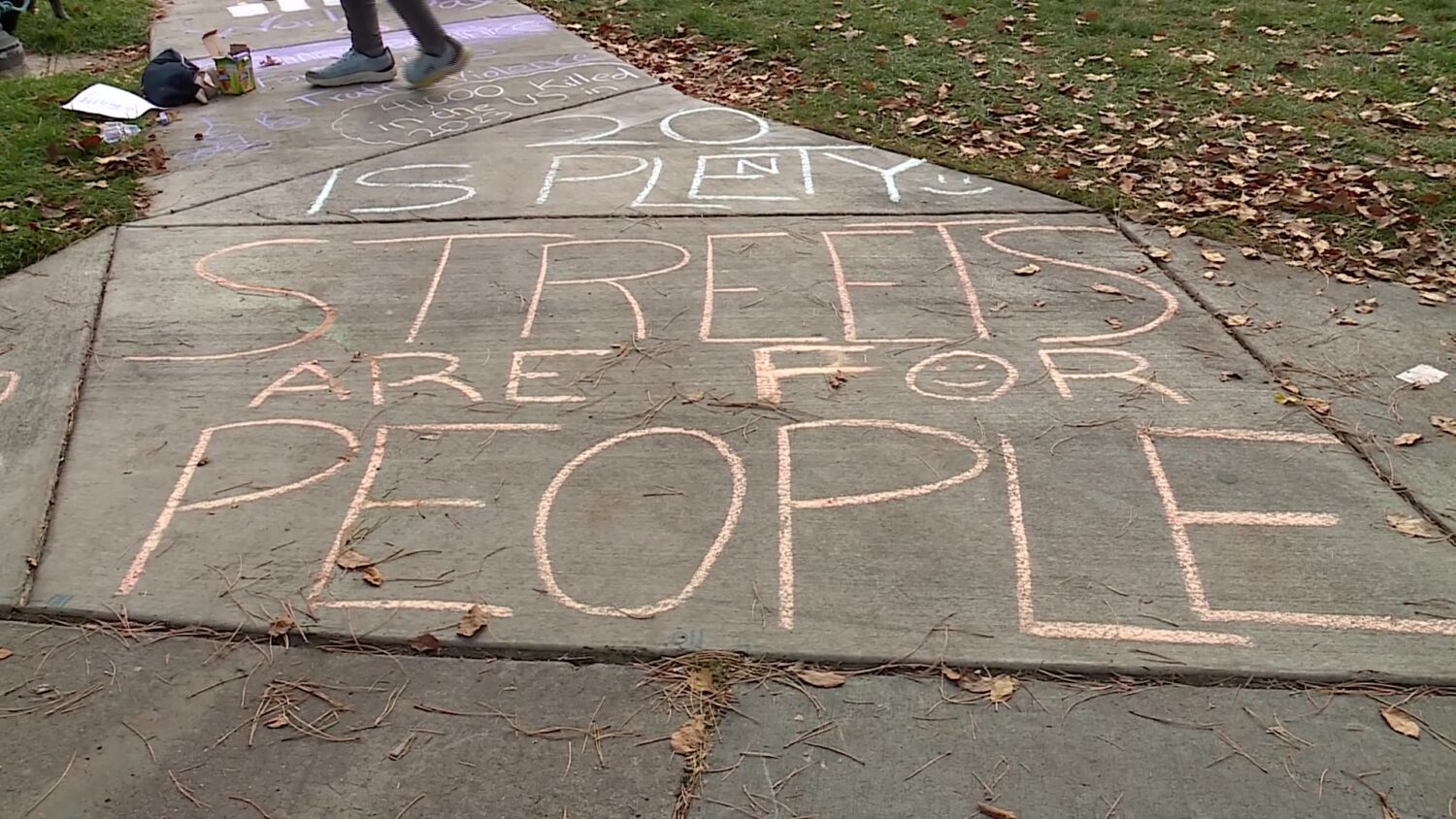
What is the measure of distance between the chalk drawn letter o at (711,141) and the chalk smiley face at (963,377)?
7.78 ft

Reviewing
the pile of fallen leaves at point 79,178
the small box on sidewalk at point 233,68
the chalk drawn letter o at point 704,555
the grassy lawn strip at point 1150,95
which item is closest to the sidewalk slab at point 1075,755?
the chalk drawn letter o at point 704,555

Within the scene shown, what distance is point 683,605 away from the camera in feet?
8.48

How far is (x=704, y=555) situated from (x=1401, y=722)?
61.0 inches

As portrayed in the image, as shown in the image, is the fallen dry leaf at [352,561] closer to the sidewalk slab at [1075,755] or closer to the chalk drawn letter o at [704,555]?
the chalk drawn letter o at [704,555]

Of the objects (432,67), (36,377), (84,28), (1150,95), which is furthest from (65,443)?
(84,28)

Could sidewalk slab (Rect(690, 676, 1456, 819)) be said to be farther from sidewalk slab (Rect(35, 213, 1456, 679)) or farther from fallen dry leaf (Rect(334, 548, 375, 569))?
fallen dry leaf (Rect(334, 548, 375, 569))

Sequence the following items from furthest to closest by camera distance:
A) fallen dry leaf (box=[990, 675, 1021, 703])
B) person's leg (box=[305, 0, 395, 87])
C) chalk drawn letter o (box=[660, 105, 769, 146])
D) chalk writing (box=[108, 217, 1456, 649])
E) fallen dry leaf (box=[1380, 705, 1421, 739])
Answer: person's leg (box=[305, 0, 395, 87])
chalk drawn letter o (box=[660, 105, 769, 146])
chalk writing (box=[108, 217, 1456, 649])
fallen dry leaf (box=[990, 675, 1021, 703])
fallen dry leaf (box=[1380, 705, 1421, 739])

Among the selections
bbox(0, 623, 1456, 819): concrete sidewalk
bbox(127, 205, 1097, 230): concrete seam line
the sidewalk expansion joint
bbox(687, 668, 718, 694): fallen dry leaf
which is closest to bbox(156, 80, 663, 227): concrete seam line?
bbox(127, 205, 1097, 230): concrete seam line

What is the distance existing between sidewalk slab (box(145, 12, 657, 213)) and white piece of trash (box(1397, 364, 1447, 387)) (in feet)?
14.3

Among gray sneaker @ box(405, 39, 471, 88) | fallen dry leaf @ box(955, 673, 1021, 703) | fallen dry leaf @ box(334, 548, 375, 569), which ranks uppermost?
gray sneaker @ box(405, 39, 471, 88)

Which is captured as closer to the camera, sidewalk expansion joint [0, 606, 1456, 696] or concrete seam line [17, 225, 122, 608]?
sidewalk expansion joint [0, 606, 1456, 696]

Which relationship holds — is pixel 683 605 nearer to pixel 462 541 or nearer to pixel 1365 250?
pixel 462 541

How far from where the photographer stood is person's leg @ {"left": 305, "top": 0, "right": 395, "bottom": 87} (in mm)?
6375

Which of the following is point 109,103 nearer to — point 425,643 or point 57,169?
point 57,169
